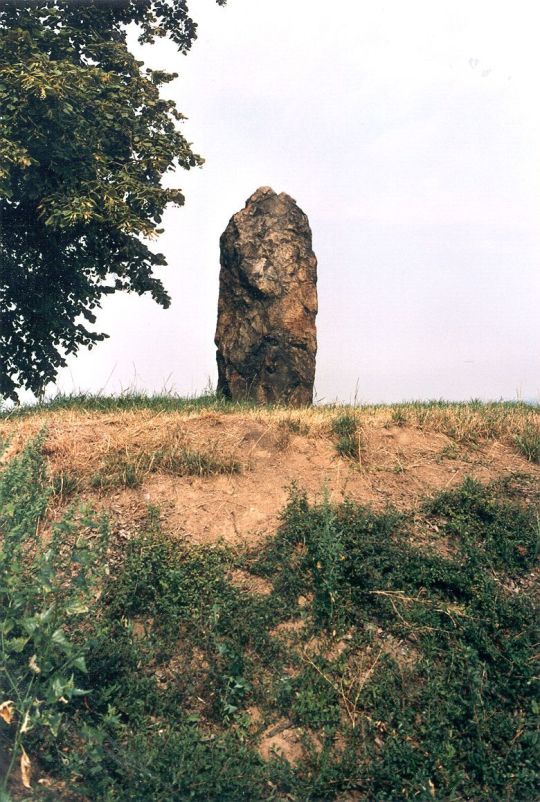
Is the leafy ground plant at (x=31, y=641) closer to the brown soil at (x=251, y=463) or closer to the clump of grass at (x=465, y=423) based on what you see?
the brown soil at (x=251, y=463)

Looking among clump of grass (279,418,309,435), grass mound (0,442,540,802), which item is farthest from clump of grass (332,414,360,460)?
grass mound (0,442,540,802)

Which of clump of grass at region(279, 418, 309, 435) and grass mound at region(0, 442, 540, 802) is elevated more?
clump of grass at region(279, 418, 309, 435)

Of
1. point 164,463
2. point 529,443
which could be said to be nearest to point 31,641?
point 164,463

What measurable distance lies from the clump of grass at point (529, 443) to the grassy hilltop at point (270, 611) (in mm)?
36

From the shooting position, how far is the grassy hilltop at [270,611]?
4820 millimetres

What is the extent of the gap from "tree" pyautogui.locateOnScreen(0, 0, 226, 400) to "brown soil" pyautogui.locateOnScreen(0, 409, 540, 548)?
450cm

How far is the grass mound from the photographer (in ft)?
15.6

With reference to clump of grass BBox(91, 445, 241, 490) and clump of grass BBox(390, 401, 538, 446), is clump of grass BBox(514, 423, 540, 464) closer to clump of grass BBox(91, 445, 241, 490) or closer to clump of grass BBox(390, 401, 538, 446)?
clump of grass BBox(390, 401, 538, 446)

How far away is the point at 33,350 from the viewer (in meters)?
14.3

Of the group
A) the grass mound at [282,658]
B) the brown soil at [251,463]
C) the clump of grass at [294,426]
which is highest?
the clump of grass at [294,426]

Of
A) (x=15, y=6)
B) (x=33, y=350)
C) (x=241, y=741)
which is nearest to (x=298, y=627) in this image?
(x=241, y=741)

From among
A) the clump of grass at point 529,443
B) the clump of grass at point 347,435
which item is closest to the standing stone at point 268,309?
the clump of grass at point 347,435

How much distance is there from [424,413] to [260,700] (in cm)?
474

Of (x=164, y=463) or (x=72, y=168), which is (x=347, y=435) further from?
(x=72, y=168)
